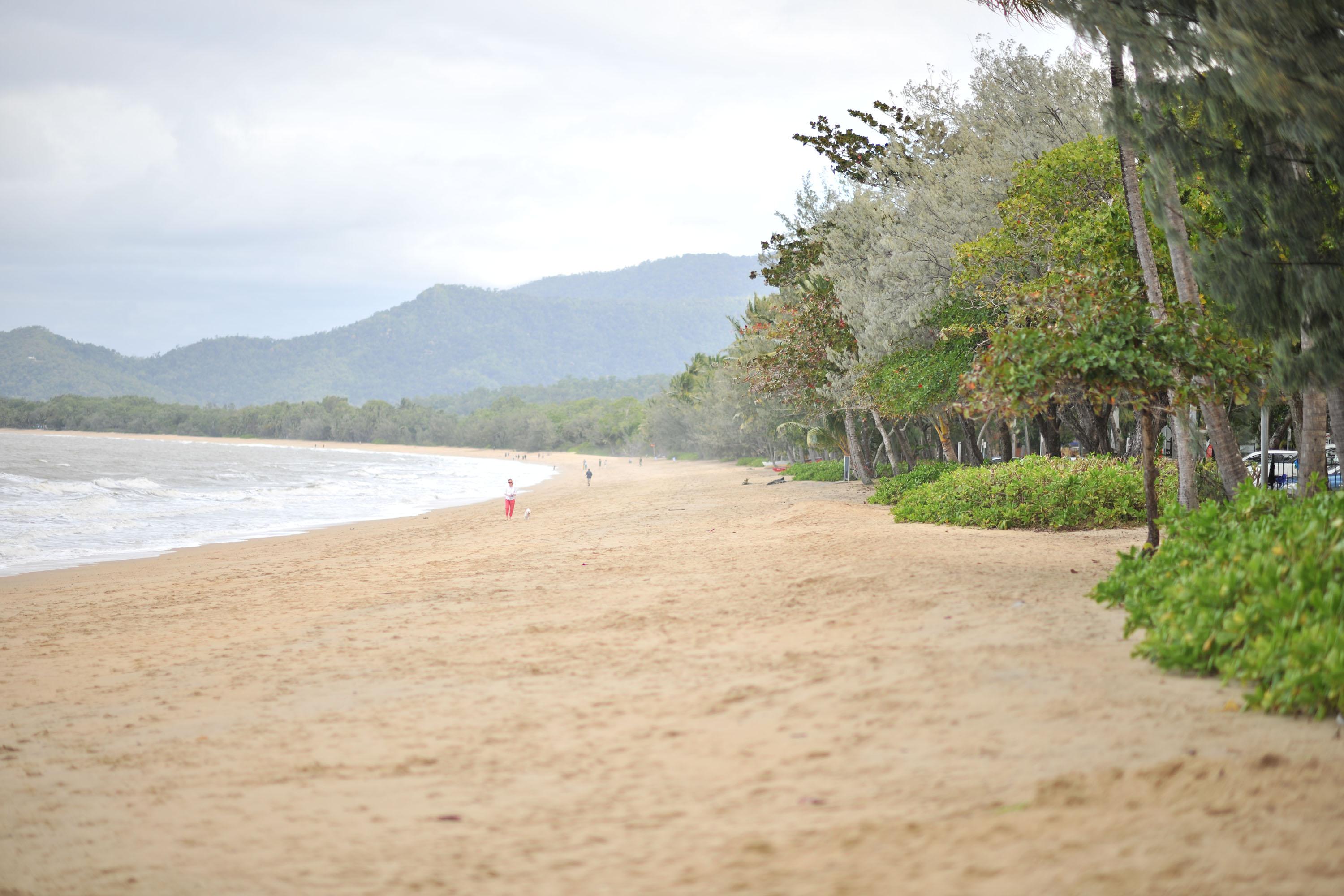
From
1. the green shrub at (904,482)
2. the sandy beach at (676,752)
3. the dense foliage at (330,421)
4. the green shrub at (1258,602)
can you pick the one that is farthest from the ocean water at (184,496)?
the dense foliage at (330,421)

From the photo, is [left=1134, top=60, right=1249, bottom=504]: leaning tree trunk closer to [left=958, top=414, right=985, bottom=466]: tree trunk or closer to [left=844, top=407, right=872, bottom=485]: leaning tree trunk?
[left=958, top=414, right=985, bottom=466]: tree trunk

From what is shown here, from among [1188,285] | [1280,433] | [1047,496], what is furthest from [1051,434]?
[1188,285]

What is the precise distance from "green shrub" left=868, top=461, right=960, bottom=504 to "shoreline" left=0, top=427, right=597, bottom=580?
14453mm

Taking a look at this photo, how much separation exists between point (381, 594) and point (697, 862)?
30.5ft

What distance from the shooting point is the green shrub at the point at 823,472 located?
120ft

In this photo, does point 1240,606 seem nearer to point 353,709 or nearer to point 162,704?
point 353,709

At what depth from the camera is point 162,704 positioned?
24.2 ft

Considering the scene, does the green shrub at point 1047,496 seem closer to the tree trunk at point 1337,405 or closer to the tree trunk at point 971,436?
the tree trunk at point 1337,405

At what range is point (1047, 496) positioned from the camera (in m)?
14.6

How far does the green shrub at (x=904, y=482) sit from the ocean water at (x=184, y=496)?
15.6 m

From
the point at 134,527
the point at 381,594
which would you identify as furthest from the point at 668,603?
the point at 134,527

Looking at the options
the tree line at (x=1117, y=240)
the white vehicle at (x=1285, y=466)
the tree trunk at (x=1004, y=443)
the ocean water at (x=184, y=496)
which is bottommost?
the ocean water at (x=184, y=496)

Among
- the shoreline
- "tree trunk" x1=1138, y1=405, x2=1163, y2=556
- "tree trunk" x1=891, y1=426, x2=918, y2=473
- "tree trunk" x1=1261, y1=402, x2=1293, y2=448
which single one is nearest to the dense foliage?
the shoreline

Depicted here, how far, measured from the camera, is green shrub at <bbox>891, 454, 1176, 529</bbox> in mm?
14242
